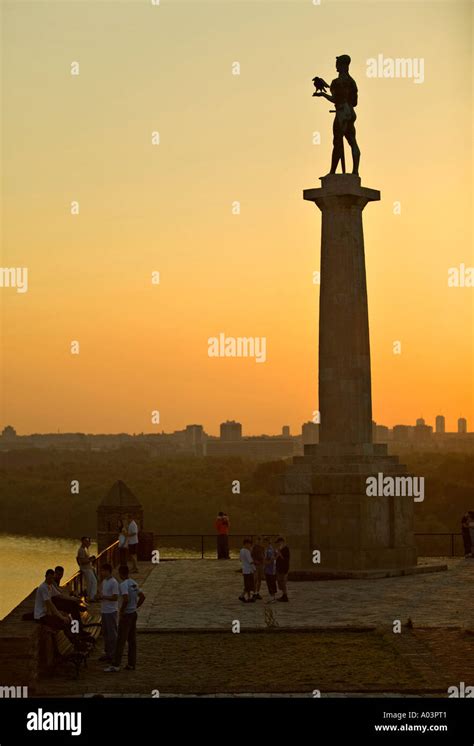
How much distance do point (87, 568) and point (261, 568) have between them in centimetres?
441

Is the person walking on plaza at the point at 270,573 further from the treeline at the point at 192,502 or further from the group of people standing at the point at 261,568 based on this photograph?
the treeline at the point at 192,502

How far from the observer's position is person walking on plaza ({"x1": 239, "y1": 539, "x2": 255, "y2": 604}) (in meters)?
28.2

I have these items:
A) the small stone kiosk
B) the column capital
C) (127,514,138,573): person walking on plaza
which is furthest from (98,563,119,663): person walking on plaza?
the small stone kiosk

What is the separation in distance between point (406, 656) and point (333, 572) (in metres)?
12.3

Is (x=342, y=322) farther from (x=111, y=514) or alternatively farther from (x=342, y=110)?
(x=111, y=514)

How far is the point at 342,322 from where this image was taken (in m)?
35.0

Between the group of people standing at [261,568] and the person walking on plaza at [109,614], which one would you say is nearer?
the person walking on plaza at [109,614]

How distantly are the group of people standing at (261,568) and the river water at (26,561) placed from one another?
16.9m

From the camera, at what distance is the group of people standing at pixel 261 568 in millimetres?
28359

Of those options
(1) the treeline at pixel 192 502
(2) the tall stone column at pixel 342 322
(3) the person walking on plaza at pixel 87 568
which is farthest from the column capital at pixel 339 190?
(1) the treeline at pixel 192 502

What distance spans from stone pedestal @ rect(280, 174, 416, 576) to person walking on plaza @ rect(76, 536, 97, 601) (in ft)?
24.0
